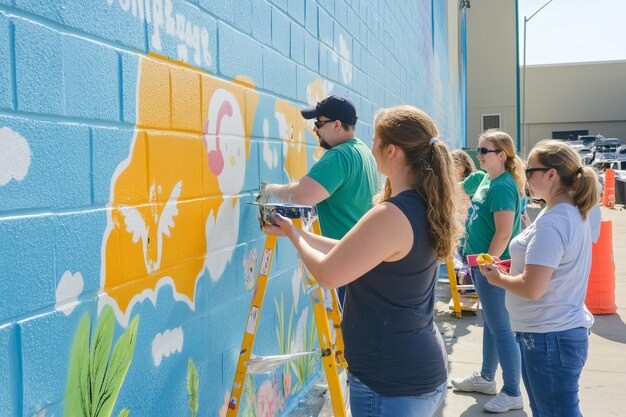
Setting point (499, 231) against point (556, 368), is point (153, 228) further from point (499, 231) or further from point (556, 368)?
point (499, 231)

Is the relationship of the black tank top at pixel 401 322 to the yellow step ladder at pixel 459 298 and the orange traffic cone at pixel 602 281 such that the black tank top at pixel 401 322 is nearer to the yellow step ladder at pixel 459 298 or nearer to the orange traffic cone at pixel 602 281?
the yellow step ladder at pixel 459 298

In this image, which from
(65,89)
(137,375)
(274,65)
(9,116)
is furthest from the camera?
(274,65)

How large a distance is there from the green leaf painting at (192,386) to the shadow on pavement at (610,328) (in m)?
5.14

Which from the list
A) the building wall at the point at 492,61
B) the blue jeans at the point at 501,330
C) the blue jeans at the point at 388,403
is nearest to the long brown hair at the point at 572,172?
the blue jeans at the point at 388,403

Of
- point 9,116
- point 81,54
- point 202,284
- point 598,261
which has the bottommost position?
point 598,261

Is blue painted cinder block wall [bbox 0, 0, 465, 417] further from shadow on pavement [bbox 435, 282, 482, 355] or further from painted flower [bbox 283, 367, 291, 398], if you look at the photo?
shadow on pavement [bbox 435, 282, 482, 355]

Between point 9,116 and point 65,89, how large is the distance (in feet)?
0.87

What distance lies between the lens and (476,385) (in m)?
5.08

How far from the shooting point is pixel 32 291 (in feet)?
5.89

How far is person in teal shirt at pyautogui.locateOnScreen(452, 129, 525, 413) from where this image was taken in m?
4.52

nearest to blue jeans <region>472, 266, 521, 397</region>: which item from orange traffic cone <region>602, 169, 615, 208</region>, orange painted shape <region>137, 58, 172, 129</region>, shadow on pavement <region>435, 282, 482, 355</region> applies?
shadow on pavement <region>435, 282, 482, 355</region>

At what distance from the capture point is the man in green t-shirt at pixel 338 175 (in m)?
3.47

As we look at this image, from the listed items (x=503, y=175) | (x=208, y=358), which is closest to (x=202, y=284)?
(x=208, y=358)

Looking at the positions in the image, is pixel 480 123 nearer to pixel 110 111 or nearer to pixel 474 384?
pixel 474 384
